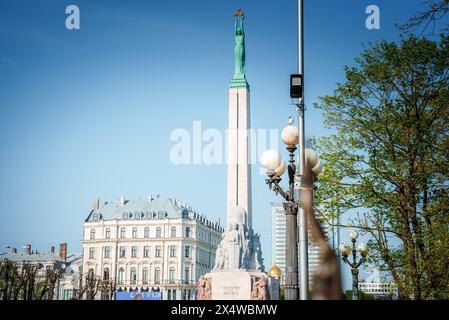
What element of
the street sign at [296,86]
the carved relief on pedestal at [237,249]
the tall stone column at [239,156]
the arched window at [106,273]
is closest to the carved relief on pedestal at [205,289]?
the carved relief on pedestal at [237,249]

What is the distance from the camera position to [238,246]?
35.2m

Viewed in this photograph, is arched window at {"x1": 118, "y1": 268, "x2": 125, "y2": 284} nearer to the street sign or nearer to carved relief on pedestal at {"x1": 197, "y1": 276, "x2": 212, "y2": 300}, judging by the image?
carved relief on pedestal at {"x1": 197, "y1": 276, "x2": 212, "y2": 300}

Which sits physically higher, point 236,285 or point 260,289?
point 236,285

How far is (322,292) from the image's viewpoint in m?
3.38

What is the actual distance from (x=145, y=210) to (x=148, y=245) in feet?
18.2

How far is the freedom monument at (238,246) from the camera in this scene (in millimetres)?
32625

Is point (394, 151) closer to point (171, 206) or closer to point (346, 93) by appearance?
point (346, 93)

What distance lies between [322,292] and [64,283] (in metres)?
103

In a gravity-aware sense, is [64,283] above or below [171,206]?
below

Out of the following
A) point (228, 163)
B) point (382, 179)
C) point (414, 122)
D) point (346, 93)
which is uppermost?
point (228, 163)

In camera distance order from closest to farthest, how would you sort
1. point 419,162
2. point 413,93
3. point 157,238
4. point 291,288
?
point 291,288
point 419,162
point 413,93
point 157,238

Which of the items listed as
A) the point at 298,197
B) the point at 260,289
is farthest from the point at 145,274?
the point at 298,197

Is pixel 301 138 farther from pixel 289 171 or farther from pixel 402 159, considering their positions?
pixel 402 159
